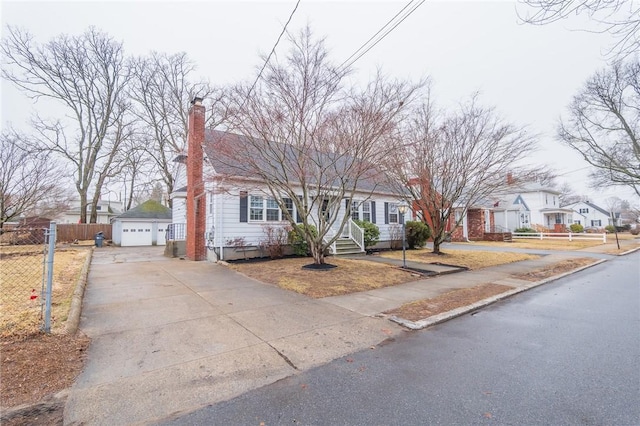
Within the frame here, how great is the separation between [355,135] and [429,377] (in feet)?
22.2

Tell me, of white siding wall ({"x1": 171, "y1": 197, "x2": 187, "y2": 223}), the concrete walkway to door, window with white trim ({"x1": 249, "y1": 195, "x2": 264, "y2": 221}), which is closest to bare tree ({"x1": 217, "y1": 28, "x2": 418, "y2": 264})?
window with white trim ({"x1": 249, "y1": 195, "x2": 264, "y2": 221})

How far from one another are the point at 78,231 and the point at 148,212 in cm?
737

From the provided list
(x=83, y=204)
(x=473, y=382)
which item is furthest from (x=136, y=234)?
(x=473, y=382)

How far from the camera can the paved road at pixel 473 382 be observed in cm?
245

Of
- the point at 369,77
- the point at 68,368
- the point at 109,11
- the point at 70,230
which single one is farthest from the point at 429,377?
the point at 70,230

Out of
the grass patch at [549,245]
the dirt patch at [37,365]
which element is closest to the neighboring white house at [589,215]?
the grass patch at [549,245]

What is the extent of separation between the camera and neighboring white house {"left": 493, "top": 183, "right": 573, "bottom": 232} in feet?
107

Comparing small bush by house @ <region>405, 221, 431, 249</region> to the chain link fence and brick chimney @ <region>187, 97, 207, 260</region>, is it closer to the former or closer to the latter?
brick chimney @ <region>187, 97, 207, 260</region>

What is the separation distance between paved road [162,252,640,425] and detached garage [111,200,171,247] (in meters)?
22.9

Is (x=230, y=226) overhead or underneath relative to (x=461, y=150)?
underneath

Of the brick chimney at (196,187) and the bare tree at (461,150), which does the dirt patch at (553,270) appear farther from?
the brick chimney at (196,187)

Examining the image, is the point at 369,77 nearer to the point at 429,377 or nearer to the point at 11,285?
the point at 429,377

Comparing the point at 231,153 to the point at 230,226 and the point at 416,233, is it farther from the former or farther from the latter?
the point at 416,233

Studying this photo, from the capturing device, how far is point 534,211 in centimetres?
3756
